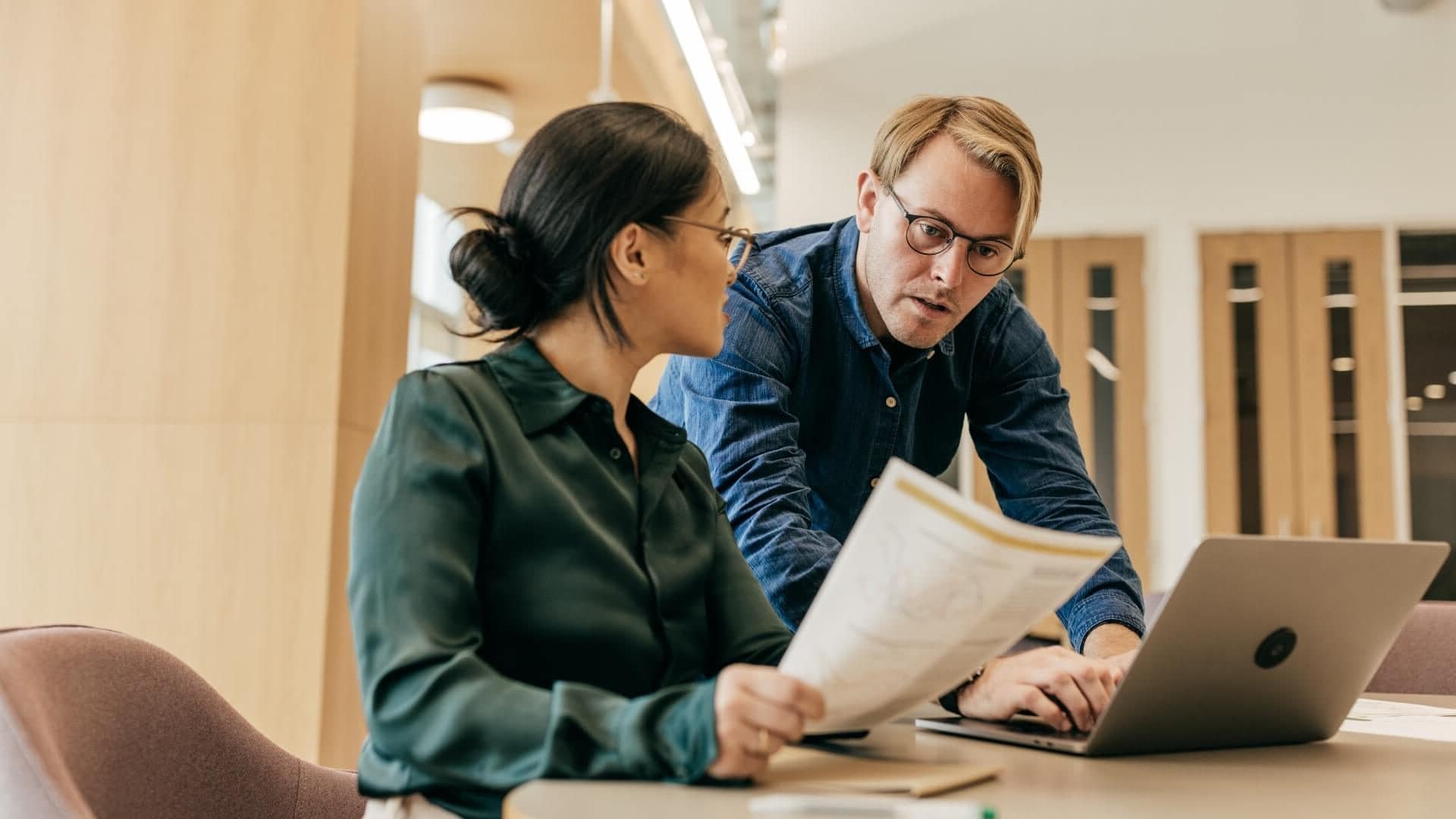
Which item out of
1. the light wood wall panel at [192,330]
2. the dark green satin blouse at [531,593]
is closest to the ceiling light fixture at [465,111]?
the light wood wall panel at [192,330]

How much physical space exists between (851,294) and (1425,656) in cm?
123

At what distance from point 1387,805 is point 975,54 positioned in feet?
22.0

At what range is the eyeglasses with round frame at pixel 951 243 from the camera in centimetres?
189

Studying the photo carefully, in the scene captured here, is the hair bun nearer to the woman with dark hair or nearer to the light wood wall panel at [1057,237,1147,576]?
the woman with dark hair

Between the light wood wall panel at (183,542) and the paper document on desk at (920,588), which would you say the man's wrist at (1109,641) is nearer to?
the paper document on desk at (920,588)

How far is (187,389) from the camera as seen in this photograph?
2.87 metres

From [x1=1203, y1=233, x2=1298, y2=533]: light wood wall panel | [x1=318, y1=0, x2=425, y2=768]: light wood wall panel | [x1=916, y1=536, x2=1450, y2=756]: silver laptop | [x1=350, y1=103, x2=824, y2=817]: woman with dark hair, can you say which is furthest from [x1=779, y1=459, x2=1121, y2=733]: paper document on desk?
[x1=1203, y1=233, x2=1298, y2=533]: light wood wall panel

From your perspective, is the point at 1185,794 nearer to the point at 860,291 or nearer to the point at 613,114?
the point at 613,114

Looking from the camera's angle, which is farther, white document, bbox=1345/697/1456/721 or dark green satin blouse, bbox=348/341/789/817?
white document, bbox=1345/697/1456/721

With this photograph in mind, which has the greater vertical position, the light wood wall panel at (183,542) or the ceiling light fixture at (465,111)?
the ceiling light fixture at (465,111)

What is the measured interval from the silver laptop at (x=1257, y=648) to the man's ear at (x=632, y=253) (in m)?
0.54

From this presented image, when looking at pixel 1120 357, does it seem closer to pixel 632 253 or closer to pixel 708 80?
pixel 708 80

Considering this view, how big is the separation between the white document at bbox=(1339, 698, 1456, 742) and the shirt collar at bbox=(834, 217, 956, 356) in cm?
79

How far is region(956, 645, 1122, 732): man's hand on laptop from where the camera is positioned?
1293 mm
